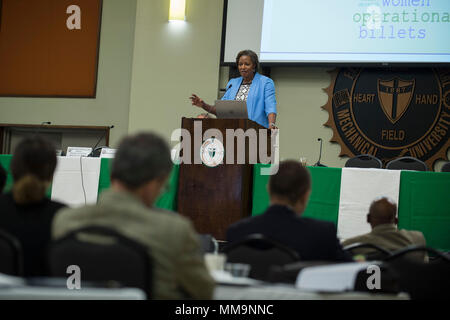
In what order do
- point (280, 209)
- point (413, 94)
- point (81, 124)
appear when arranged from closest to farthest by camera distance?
1. point (280, 209)
2. point (413, 94)
3. point (81, 124)

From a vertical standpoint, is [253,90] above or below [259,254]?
above

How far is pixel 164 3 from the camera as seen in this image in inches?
281

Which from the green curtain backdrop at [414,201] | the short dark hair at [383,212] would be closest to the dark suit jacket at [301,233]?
the short dark hair at [383,212]

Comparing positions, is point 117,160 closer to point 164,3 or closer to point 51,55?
point 164,3

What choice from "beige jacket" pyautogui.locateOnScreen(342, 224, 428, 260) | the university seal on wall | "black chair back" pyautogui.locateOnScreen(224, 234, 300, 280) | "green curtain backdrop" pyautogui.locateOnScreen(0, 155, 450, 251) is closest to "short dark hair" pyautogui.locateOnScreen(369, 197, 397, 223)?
"beige jacket" pyautogui.locateOnScreen(342, 224, 428, 260)

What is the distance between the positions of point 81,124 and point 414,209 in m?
4.96

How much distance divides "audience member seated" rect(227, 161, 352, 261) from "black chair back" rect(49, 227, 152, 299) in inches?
26.2

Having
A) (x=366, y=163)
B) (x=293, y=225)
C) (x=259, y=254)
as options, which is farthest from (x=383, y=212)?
(x=366, y=163)

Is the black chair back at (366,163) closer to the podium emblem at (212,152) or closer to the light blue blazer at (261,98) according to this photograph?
the light blue blazer at (261,98)

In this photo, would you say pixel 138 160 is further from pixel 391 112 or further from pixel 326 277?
pixel 391 112

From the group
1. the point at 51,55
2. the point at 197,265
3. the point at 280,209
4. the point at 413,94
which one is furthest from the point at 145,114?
the point at 197,265

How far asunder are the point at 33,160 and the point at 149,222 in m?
0.62

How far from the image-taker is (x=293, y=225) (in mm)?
1894

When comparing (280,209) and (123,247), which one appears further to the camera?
(280,209)
